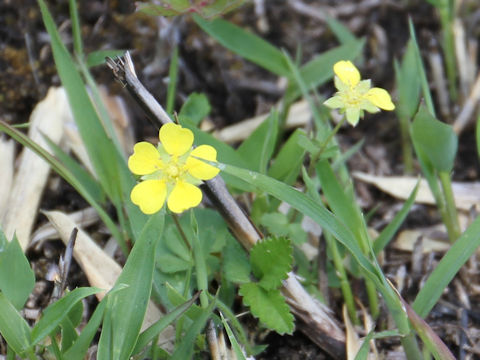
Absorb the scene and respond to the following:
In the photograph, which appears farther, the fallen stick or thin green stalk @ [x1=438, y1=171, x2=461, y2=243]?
thin green stalk @ [x1=438, y1=171, x2=461, y2=243]

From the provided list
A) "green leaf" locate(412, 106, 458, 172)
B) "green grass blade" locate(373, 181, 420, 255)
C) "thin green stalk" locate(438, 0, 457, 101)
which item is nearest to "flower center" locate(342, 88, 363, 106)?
"green leaf" locate(412, 106, 458, 172)

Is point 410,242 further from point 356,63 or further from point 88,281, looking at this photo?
point 88,281

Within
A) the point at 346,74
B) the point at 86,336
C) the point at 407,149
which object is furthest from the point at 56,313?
the point at 407,149

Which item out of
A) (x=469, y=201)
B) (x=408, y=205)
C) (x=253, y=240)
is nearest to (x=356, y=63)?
(x=469, y=201)

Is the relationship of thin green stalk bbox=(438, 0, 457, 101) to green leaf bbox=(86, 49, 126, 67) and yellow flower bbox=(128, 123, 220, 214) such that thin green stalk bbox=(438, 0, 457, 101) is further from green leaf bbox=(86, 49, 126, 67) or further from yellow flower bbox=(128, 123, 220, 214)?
yellow flower bbox=(128, 123, 220, 214)

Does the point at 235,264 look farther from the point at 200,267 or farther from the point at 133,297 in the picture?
the point at 133,297

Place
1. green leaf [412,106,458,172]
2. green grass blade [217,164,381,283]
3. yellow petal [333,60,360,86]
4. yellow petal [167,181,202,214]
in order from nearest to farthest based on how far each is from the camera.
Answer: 1. yellow petal [167,181,202,214]
2. green grass blade [217,164,381,283]
3. yellow petal [333,60,360,86]
4. green leaf [412,106,458,172]

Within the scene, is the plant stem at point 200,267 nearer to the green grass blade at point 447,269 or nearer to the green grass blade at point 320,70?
the green grass blade at point 447,269
